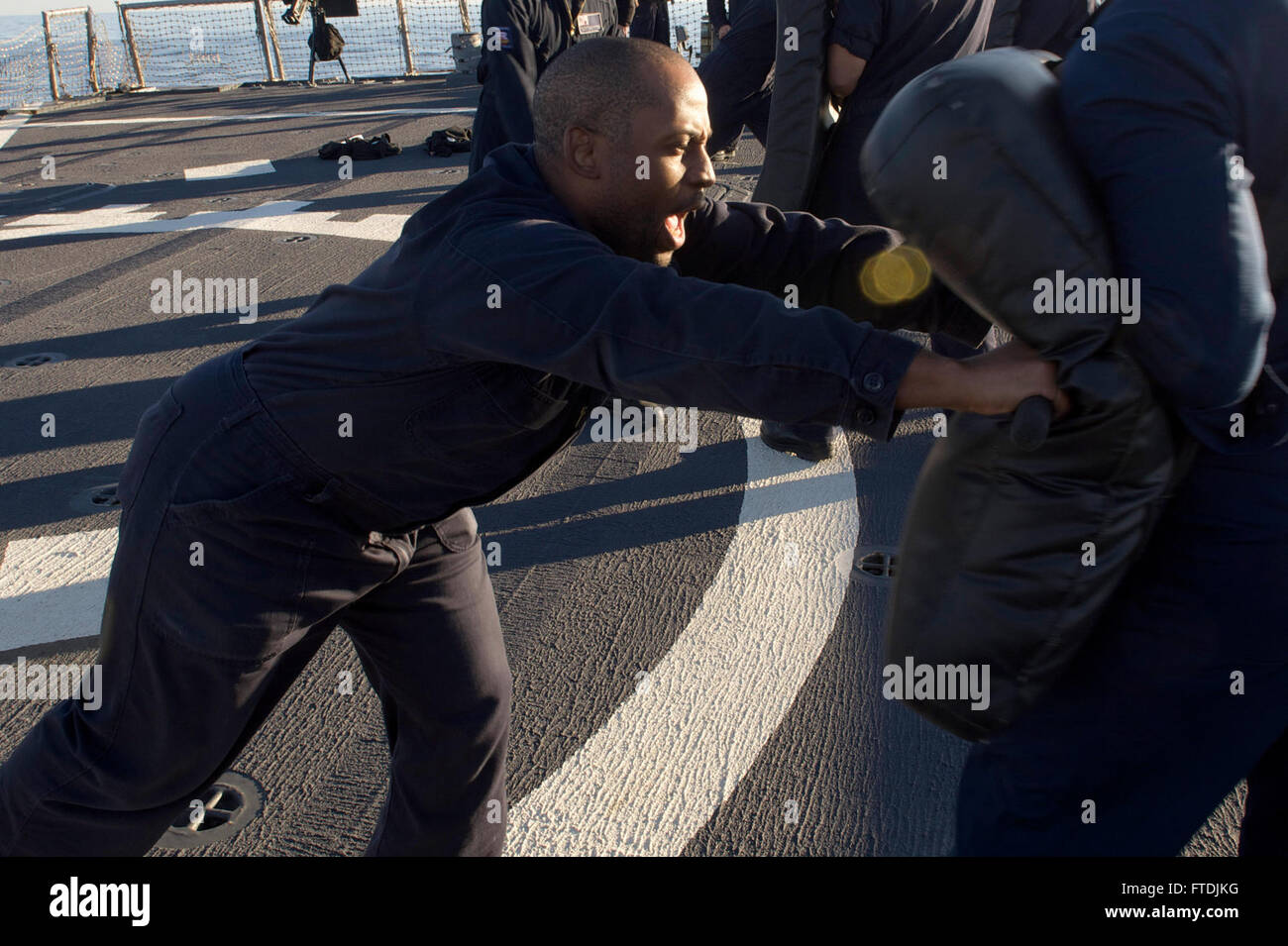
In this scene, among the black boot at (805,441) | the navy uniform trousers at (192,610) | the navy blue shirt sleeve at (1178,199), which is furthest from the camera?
the black boot at (805,441)

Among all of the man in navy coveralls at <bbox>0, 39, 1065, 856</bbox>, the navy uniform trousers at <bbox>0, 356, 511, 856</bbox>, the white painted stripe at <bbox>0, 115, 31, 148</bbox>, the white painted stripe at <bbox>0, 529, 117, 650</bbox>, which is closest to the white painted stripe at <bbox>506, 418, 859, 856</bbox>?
the man in navy coveralls at <bbox>0, 39, 1065, 856</bbox>

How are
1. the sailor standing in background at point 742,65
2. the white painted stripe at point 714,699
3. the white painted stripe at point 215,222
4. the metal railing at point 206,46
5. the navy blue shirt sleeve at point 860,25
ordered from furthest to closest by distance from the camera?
the metal railing at point 206,46 → the white painted stripe at point 215,222 → the sailor standing in background at point 742,65 → the navy blue shirt sleeve at point 860,25 → the white painted stripe at point 714,699

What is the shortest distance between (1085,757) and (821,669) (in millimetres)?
1652

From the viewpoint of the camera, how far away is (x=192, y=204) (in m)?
9.80

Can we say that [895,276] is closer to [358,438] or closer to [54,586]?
[358,438]

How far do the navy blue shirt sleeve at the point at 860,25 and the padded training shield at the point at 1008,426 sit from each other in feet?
8.54

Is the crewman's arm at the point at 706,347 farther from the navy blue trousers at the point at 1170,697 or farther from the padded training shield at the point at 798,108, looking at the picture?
the padded training shield at the point at 798,108

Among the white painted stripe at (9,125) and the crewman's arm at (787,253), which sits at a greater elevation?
the crewman's arm at (787,253)

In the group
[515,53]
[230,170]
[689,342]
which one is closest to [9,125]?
[230,170]

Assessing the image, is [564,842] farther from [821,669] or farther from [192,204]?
[192,204]

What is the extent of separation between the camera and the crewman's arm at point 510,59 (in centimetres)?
584

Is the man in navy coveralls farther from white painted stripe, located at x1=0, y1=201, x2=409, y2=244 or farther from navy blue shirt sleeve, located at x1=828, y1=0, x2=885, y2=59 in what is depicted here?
white painted stripe, located at x1=0, y1=201, x2=409, y2=244

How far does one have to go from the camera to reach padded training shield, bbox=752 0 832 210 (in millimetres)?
4059

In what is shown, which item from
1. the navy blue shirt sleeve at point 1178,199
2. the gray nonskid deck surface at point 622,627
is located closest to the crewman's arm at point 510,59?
the gray nonskid deck surface at point 622,627
